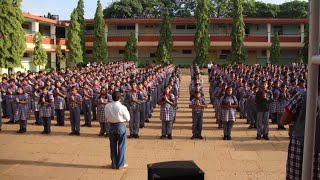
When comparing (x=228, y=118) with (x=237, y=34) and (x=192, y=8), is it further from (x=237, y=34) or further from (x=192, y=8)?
(x=192, y=8)

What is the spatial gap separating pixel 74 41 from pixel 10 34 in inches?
443

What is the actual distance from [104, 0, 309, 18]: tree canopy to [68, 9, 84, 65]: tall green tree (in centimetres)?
1818

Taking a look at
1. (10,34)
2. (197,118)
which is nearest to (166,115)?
(197,118)

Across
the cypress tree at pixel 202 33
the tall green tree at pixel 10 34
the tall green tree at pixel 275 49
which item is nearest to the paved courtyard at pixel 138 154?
the tall green tree at pixel 10 34

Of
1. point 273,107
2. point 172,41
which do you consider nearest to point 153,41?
point 172,41

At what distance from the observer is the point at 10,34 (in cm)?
2577

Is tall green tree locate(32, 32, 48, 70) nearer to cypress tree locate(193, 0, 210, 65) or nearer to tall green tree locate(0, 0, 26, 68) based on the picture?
tall green tree locate(0, 0, 26, 68)

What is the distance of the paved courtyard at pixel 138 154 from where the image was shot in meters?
7.48

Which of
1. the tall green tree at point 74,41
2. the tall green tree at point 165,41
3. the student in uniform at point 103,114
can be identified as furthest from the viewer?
the tall green tree at point 165,41

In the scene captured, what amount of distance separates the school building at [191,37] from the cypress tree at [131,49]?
219cm

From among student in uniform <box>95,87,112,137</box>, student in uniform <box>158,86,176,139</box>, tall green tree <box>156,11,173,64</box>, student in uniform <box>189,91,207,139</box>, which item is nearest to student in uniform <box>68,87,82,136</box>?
student in uniform <box>95,87,112,137</box>

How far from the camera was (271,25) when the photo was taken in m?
42.4

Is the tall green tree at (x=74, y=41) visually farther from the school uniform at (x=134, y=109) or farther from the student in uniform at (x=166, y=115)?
the student in uniform at (x=166, y=115)

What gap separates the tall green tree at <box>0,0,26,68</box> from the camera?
25250mm
